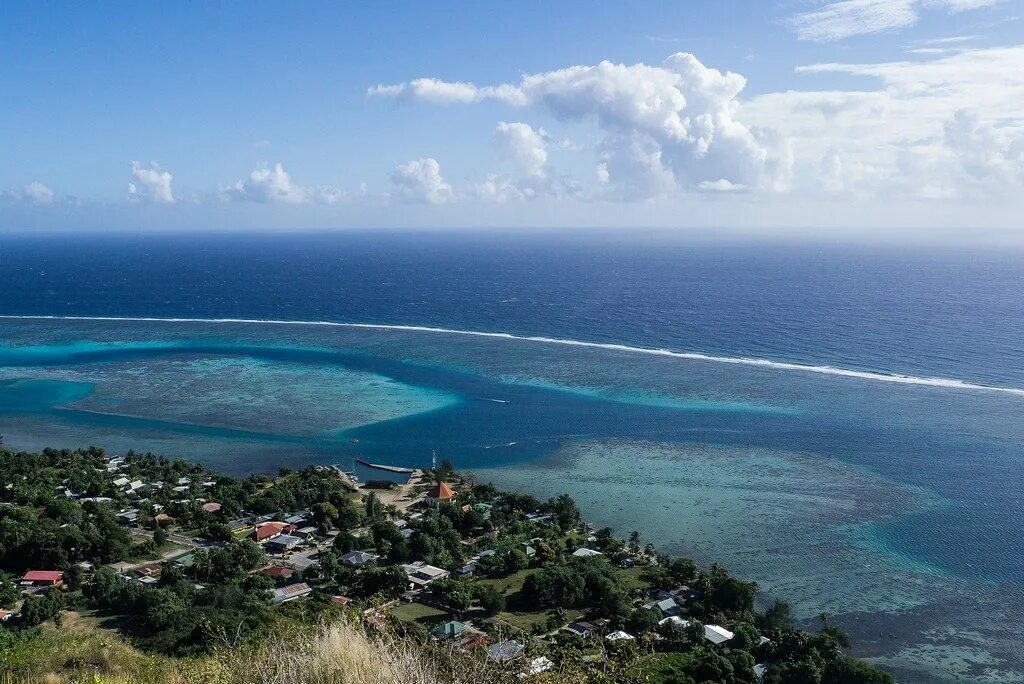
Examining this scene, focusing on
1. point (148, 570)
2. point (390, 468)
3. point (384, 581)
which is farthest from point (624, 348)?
point (148, 570)

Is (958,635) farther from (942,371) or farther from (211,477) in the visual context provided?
(942,371)

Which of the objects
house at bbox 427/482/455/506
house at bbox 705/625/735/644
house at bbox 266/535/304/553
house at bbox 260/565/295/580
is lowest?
house at bbox 266/535/304/553

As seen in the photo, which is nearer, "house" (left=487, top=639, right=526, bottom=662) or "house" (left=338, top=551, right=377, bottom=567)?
"house" (left=487, top=639, right=526, bottom=662)

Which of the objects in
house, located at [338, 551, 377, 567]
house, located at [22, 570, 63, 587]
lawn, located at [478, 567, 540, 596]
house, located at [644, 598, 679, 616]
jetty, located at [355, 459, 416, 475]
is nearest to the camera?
house, located at [644, 598, 679, 616]

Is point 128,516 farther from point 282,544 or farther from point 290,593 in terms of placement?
point 290,593

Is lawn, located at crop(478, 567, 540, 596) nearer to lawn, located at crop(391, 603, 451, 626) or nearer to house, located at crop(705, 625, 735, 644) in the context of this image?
lawn, located at crop(391, 603, 451, 626)

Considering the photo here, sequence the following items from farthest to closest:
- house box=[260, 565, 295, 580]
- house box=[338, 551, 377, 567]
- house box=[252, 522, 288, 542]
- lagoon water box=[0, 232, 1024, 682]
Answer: house box=[252, 522, 288, 542]
lagoon water box=[0, 232, 1024, 682]
house box=[338, 551, 377, 567]
house box=[260, 565, 295, 580]

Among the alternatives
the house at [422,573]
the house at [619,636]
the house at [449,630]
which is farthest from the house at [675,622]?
the house at [422,573]

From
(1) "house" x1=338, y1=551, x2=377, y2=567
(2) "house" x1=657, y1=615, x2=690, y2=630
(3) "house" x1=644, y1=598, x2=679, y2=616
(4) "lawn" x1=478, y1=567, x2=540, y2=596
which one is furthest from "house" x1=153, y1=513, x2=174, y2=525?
(2) "house" x1=657, y1=615, x2=690, y2=630
